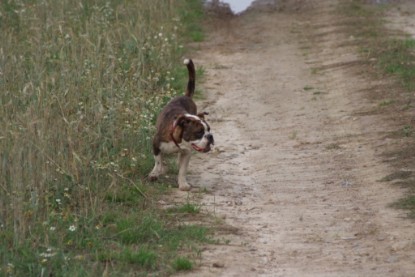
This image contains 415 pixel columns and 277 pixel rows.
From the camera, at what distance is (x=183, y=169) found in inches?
412

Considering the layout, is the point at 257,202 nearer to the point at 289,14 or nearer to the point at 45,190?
the point at 45,190

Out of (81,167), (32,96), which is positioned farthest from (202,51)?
(81,167)

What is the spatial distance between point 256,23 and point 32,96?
417 inches

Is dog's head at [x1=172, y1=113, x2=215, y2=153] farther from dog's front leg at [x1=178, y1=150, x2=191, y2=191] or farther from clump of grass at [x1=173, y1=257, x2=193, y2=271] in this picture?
clump of grass at [x1=173, y1=257, x2=193, y2=271]

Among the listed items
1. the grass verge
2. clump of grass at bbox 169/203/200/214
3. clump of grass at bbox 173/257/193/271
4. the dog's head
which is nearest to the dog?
the dog's head

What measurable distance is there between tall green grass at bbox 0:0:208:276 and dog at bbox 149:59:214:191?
0.25 m

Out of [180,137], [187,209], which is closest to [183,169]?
[180,137]

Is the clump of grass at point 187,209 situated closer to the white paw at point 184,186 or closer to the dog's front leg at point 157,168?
the white paw at point 184,186

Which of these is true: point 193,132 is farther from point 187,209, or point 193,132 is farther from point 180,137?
point 187,209

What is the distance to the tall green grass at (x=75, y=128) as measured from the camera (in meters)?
8.14

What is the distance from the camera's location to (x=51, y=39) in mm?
13625

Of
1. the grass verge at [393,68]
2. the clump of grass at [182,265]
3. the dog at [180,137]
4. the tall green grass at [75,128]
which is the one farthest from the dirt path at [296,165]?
the tall green grass at [75,128]

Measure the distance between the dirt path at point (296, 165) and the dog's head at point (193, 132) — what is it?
0.46m

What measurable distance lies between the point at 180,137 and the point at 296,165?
4.94ft
